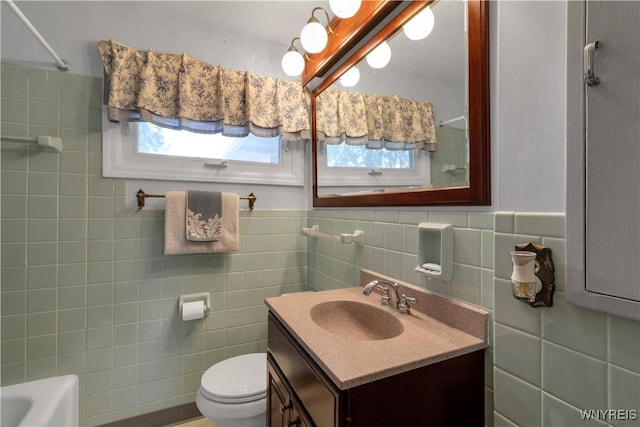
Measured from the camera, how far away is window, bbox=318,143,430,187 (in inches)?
42.9

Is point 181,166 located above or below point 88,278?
above

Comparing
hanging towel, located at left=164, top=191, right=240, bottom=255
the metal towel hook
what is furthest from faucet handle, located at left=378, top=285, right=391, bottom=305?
hanging towel, located at left=164, top=191, right=240, bottom=255

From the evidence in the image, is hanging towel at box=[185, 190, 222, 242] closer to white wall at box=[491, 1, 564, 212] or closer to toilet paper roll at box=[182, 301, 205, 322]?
toilet paper roll at box=[182, 301, 205, 322]

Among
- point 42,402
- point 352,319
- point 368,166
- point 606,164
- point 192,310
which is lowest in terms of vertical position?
point 42,402

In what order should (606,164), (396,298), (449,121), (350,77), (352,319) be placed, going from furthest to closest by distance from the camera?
1. (350,77)
2. (352,319)
3. (396,298)
4. (449,121)
5. (606,164)

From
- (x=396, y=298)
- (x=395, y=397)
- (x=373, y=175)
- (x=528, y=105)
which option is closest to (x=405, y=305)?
(x=396, y=298)

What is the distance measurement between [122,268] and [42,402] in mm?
634

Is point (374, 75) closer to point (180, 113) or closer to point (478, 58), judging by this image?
point (478, 58)

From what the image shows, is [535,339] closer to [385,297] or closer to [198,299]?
[385,297]

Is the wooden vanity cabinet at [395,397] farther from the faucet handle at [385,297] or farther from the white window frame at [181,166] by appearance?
the white window frame at [181,166]

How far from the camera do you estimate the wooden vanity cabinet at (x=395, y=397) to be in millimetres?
657

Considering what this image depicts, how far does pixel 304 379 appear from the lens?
826 mm

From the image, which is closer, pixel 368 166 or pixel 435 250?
pixel 435 250

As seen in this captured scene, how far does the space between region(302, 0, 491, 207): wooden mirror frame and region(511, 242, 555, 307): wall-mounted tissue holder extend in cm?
22
